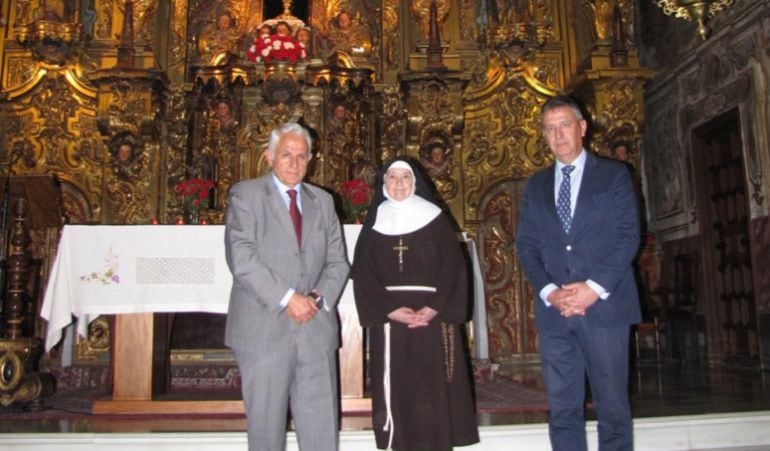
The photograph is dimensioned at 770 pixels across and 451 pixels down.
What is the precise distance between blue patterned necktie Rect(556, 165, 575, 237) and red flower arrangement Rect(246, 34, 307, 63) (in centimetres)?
508

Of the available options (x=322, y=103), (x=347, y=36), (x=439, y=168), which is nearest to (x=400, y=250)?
(x=439, y=168)

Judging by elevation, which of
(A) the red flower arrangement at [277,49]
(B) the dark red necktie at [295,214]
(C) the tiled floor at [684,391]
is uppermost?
(A) the red flower arrangement at [277,49]

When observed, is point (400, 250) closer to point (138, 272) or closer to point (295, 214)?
point (295, 214)

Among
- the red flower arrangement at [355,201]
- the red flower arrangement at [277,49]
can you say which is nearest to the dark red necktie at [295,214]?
the red flower arrangement at [355,201]

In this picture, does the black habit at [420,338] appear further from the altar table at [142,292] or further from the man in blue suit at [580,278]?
the altar table at [142,292]

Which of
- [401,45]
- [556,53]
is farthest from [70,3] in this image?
[556,53]

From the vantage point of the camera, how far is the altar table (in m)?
4.33

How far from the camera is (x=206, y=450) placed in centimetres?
361

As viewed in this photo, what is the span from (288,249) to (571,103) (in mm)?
1486

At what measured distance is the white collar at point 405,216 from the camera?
10.3 ft

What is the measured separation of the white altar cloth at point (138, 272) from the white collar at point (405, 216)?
164cm

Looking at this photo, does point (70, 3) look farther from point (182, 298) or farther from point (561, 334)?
point (561, 334)

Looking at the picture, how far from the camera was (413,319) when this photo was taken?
119 inches

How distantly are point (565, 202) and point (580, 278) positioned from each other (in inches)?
14.5
